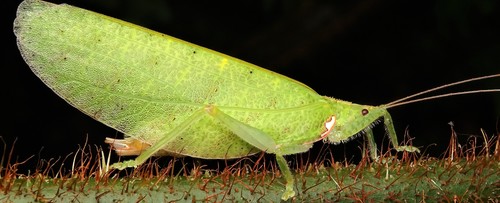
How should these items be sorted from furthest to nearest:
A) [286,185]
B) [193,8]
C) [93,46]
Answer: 1. [193,8]
2. [93,46]
3. [286,185]

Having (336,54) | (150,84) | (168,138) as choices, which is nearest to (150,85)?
(150,84)

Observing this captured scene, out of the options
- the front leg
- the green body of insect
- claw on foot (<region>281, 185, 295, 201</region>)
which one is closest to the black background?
the green body of insect

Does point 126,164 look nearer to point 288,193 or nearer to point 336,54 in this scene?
point 288,193

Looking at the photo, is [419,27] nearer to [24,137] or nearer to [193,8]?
[193,8]

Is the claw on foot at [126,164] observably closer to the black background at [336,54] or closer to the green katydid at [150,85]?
the green katydid at [150,85]

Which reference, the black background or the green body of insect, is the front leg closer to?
the green body of insect

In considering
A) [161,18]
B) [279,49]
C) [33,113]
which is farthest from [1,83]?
[279,49]
